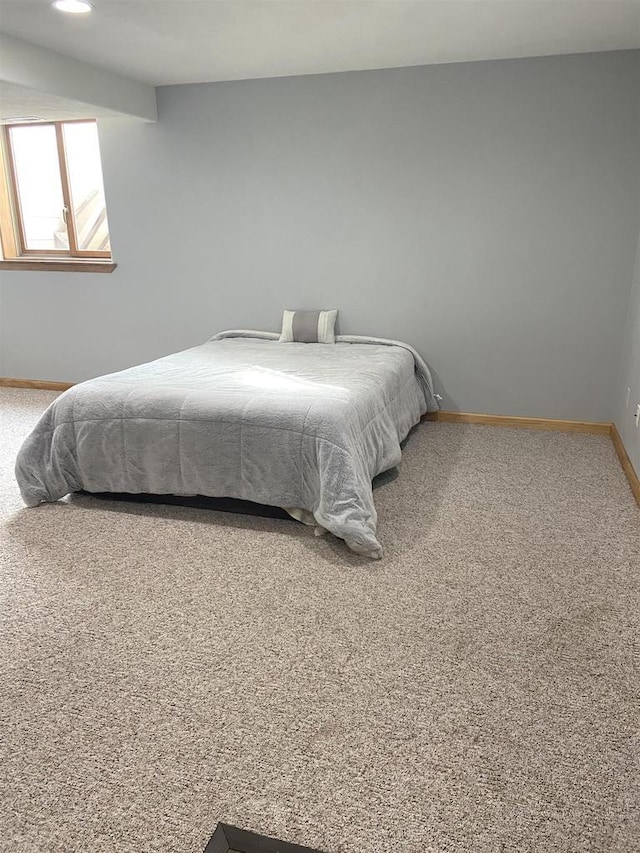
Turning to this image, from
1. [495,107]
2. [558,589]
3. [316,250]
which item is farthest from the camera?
[316,250]

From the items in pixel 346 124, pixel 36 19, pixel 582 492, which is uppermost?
pixel 36 19

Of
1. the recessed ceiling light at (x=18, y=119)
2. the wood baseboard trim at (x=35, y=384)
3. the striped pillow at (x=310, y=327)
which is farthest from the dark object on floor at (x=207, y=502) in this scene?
the recessed ceiling light at (x=18, y=119)

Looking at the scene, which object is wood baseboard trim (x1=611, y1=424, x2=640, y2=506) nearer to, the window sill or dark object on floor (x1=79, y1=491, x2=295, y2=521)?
dark object on floor (x1=79, y1=491, x2=295, y2=521)

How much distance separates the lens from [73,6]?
2.84 m

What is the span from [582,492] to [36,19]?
3347 millimetres

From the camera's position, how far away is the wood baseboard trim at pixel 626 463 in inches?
126

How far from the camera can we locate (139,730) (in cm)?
179

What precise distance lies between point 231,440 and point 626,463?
6.77ft

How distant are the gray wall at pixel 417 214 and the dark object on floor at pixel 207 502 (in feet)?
5.93

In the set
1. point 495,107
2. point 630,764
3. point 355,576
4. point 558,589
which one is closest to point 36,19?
point 495,107

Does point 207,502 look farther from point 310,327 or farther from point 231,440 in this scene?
point 310,327

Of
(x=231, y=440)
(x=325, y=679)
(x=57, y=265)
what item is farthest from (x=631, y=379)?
(x=57, y=265)

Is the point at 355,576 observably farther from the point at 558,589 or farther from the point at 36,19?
the point at 36,19

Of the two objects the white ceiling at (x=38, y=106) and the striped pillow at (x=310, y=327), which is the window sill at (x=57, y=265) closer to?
the white ceiling at (x=38, y=106)
